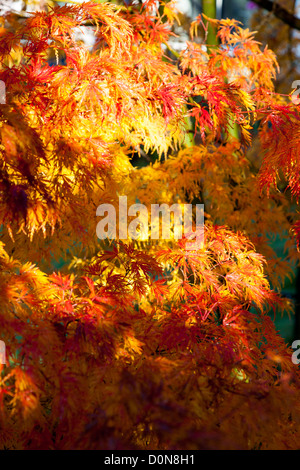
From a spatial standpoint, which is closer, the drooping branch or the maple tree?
the maple tree

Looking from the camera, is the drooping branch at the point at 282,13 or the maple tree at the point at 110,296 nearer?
the maple tree at the point at 110,296

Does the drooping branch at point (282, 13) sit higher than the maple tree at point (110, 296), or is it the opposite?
the drooping branch at point (282, 13)

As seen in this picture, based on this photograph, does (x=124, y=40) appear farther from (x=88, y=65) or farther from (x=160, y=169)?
(x=160, y=169)

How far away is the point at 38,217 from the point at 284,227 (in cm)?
172

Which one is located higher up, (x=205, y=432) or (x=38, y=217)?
(x=38, y=217)

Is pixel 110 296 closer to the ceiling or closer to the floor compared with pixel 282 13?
closer to the floor

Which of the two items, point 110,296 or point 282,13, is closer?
point 110,296

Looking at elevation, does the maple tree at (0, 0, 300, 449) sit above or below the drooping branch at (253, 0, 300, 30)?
below

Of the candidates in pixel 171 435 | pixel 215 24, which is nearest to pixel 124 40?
pixel 215 24

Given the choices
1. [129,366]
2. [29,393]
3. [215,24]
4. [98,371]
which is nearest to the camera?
[29,393]

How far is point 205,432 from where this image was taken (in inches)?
36.9

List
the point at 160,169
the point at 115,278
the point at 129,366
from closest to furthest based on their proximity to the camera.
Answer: the point at 129,366, the point at 115,278, the point at 160,169

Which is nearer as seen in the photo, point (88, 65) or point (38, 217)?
point (38, 217)
